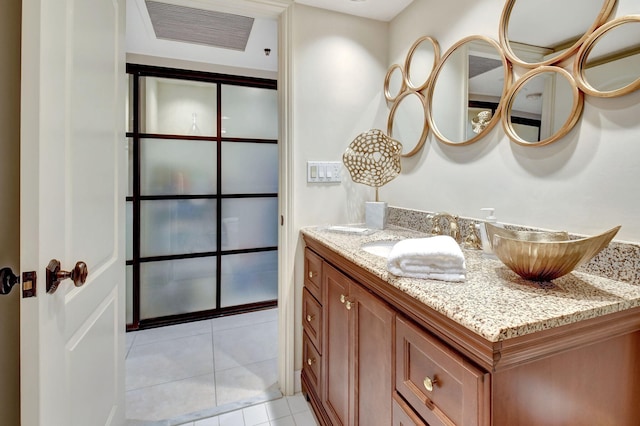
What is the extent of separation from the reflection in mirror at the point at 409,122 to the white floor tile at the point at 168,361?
1.87 meters

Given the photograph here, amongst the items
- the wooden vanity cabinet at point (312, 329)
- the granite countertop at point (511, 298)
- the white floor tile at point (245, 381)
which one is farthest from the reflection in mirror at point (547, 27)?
the white floor tile at point (245, 381)

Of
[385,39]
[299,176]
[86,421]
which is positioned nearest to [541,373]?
[86,421]

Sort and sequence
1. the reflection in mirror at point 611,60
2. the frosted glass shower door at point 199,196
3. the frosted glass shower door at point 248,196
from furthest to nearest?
1. the frosted glass shower door at point 248,196
2. the frosted glass shower door at point 199,196
3. the reflection in mirror at point 611,60

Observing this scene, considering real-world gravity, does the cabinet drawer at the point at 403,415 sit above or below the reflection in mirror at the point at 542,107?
below

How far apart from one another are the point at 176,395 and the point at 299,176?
56.1 inches

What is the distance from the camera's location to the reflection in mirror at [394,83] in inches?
Answer: 69.9

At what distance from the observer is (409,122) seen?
5.65ft

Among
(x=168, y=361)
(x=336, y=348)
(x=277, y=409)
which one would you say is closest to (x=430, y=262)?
(x=336, y=348)

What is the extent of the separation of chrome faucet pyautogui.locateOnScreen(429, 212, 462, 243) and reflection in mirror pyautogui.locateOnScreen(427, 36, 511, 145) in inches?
13.4

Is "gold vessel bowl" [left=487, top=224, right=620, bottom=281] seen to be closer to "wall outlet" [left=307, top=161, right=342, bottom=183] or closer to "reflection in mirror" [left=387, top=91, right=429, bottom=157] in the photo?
"reflection in mirror" [left=387, top=91, right=429, bottom=157]

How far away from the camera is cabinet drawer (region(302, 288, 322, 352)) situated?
1488mm

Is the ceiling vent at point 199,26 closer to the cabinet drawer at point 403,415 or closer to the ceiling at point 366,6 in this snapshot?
the ceiling at point 366,6

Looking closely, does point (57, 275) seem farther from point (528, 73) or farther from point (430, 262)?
point (528, 73)

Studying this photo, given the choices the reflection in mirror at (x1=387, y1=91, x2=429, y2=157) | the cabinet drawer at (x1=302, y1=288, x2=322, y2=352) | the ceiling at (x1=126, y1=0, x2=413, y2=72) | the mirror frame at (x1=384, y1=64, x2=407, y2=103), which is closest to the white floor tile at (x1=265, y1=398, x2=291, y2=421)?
the cabinet drawer at (x1=302, y1=288, x2=322, y2=352)
